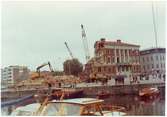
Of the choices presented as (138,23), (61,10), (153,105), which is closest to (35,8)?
(61,10)

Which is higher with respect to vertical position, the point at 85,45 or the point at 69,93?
the point at 85,45

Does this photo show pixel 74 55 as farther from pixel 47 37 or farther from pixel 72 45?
pixel 47 37

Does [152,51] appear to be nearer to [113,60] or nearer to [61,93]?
[113,60]

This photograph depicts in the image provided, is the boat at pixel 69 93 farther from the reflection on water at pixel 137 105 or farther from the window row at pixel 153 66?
the window row at pixel 153 66

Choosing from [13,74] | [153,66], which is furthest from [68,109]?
[153,66]

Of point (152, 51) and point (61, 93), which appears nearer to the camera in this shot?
point (152, 51)

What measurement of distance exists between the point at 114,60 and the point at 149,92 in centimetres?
25

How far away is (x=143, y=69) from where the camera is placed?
1.96 meters

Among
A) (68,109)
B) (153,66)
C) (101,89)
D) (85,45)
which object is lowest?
(68,109)

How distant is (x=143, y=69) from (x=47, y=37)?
21.2 inches

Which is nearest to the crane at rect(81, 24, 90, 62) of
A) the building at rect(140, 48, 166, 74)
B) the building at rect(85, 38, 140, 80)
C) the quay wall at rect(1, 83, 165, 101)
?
the building at rect(85, 38, 140, 80)

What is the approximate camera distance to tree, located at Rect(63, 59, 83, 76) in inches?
77.0

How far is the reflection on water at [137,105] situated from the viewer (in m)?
1.86

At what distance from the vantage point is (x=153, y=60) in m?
1.91
